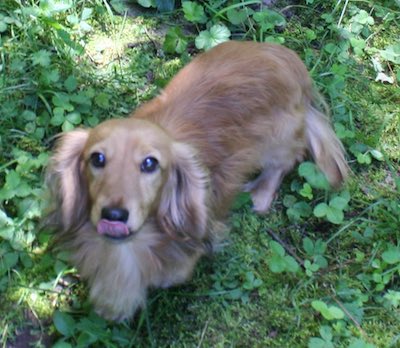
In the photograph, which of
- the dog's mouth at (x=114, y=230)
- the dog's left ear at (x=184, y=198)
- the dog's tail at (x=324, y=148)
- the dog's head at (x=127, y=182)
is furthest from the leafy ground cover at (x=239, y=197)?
the dog's mouth at (x=114, y=230)

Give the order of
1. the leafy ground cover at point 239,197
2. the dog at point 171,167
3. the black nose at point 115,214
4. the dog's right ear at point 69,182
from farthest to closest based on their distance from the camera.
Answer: the leafy ground cover at point 239,197 → the dog's right ear at point 69,182 → the dog at point 171,167 → the black nose at point 115,214

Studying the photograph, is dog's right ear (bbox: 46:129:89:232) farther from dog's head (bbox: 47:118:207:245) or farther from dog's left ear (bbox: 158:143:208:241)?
dog's left ear (bbox: 158:143:208:241)

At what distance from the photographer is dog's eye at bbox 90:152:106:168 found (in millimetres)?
2377

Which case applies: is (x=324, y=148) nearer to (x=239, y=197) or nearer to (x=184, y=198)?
(x=239, y=197)

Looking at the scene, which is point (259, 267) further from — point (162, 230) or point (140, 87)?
point (140, 87)

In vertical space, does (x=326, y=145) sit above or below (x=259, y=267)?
above

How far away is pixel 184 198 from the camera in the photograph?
2613 mm

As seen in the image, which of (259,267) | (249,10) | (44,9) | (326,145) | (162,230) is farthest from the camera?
(249,10)

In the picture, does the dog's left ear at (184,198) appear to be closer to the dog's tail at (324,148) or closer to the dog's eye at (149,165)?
the dog's eye at (149,165)

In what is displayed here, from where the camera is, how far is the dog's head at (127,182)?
227 centimetres

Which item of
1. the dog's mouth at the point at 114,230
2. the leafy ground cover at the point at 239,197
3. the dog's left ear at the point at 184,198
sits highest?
the dog's mouth at the point at 114,230

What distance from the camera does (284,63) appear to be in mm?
3062

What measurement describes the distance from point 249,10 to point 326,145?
1.06m

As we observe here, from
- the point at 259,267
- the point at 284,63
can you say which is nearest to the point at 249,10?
the point at 284,63
